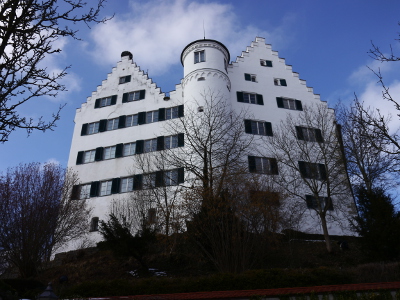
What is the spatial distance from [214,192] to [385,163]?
39.9 ft

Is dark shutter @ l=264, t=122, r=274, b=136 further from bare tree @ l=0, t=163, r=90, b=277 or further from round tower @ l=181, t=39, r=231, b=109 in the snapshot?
bare tree @ l=0, t=163, r=90, b=277

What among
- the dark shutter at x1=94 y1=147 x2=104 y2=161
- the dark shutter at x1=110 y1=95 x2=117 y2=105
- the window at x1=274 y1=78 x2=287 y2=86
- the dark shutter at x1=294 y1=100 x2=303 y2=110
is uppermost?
the window at x1=274 y1=78 x2=287 y2=86

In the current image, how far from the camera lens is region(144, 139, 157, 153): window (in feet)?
96.3

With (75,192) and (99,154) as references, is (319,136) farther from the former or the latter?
(75,192)

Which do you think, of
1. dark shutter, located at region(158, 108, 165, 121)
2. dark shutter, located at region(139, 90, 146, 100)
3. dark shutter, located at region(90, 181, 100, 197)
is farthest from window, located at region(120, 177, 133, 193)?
dark shutter, located at region(139, 90, 146, 100)

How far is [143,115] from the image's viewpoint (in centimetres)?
3158

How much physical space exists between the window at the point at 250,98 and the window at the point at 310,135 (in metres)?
4.72

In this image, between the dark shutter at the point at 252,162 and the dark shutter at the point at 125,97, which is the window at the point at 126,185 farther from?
the dark shutter at the point at 252,162

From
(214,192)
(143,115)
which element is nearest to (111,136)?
(143,115)

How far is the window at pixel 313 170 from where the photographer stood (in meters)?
23.6

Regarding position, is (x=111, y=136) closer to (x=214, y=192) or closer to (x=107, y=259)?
(x=107, y=259)

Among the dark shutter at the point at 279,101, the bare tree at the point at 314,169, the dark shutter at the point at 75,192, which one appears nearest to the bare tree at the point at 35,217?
the dark shutter at the point at 75,192

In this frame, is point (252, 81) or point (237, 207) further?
point (252, 81)

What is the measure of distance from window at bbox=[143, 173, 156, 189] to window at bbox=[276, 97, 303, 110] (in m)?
13.1
